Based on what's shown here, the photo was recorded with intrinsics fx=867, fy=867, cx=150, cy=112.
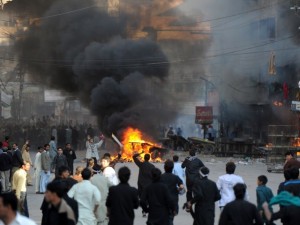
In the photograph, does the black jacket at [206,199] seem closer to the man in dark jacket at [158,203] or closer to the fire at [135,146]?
the man in dark jacket at [158,203]

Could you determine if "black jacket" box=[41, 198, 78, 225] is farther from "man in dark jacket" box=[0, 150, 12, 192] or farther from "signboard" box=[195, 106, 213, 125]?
"signboard" box=[195, 106, 213, 125]

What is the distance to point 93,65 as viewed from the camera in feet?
172

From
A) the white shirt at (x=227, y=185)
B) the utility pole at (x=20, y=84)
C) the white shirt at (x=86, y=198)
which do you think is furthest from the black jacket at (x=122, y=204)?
the utility pole at (x=20, y=84)

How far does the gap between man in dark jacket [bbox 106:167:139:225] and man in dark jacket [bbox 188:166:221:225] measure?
1565 mm

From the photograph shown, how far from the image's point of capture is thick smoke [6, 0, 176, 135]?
1929 inches


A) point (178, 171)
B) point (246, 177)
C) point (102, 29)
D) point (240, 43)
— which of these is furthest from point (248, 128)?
point (178, 171)

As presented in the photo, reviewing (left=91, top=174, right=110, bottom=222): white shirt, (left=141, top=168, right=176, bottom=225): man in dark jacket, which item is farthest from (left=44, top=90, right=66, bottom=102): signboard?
(left=141, top=168, right=176, bottom=225): man in dark jacket

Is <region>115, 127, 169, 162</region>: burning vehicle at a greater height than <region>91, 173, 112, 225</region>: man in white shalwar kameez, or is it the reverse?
<region>91, 173, 112, 225</region>: man in white shalwar kameez

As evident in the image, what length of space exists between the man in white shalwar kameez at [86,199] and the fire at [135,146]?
2742 centimetres

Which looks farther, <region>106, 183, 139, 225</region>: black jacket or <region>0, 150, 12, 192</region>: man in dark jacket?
<region>0, 150, 12, 192</region>: man in dark jacket

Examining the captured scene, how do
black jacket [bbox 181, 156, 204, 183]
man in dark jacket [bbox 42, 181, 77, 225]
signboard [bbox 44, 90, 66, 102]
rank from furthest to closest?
1. signboard [bbox 44, 90, 66, 102]
2. black jacket [bbox 181, 156, 204, 183]
3. man in dark jacket [bbox 42, 181, 77, 225]

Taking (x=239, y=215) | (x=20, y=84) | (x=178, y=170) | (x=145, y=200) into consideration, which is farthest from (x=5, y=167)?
(x=20, y=84)

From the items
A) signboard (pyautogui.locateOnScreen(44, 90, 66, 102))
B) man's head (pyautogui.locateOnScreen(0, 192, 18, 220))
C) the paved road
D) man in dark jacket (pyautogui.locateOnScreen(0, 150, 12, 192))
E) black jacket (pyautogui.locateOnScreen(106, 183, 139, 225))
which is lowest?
the paved road

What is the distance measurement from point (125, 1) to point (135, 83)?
37.8 ft
